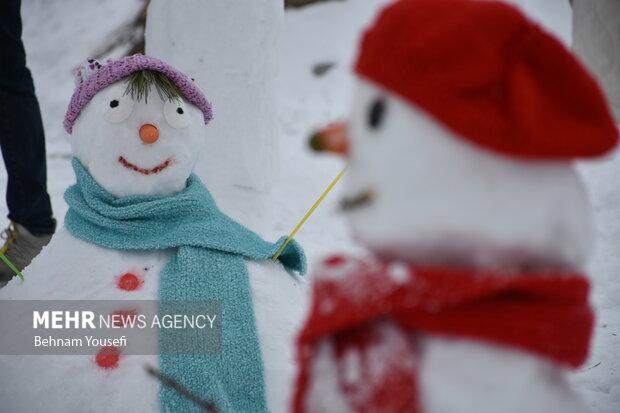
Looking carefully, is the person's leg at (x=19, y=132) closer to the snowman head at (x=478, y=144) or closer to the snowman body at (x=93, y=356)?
the snowman body at (x=93, y=356)

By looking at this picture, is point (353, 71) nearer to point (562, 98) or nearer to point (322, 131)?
point (322, 131)

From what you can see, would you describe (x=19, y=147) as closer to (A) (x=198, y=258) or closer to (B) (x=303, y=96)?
(A) (x=198, y=258)

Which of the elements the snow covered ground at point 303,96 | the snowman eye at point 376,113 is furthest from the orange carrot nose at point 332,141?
the snow covered ground at point 303,96

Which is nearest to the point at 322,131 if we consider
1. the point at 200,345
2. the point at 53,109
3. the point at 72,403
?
the point at 200,345

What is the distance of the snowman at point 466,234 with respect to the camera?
45 cm

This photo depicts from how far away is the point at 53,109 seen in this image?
8.91 ft

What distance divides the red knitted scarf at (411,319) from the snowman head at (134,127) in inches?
24.0

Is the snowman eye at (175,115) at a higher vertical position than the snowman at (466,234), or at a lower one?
lower

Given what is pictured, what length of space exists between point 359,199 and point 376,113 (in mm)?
75

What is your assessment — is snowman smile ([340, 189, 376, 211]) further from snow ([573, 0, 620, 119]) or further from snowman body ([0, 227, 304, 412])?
snow ([573, 0, 620, 119])

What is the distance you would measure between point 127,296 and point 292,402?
0.51m

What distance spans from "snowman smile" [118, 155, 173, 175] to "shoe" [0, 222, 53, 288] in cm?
42

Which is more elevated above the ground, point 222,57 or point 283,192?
point 222,57

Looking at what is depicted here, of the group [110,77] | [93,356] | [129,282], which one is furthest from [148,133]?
[93,356]
